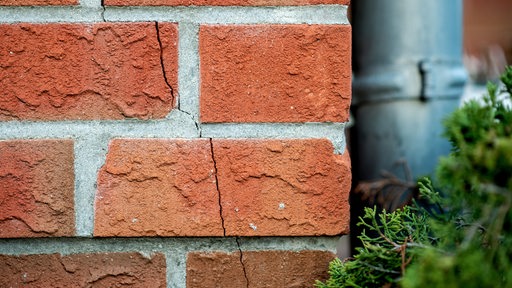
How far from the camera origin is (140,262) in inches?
30.4

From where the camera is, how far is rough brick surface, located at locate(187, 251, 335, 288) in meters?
0.78

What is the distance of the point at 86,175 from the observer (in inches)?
30.2

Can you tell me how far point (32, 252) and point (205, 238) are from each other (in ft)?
0.75

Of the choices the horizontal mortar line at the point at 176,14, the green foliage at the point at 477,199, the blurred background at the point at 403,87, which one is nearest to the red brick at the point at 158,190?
the horizontal mortar line at the point at 176,14

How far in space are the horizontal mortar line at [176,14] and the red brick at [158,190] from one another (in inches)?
6.3

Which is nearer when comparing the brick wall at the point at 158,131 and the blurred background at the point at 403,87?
the brick wall at the point at 158,131

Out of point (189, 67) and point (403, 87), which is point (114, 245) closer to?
point (189, 67)

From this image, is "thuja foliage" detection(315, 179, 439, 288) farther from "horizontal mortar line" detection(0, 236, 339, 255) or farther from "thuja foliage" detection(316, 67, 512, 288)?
"horizontal mortar line" detection(0, 236, 339, 255)

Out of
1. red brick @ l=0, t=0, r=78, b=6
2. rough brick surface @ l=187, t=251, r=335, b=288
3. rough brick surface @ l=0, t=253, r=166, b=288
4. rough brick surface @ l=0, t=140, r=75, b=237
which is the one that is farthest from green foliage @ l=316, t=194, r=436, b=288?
red brick @ l=0, t=0, r=78, b=6

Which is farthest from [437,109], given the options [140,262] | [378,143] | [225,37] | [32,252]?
[32,252]

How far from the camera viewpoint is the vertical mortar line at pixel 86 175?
764 mm

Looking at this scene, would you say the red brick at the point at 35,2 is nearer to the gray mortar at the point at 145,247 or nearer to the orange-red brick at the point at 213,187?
the orange-red brick at the point at 213,187

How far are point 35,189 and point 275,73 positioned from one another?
35 centimetres

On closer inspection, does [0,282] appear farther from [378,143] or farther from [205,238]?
[378,143]
